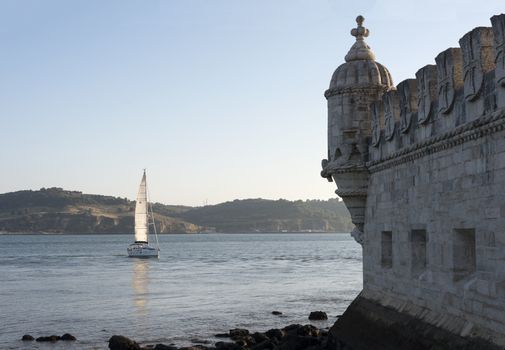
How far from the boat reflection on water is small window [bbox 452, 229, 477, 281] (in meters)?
29.1

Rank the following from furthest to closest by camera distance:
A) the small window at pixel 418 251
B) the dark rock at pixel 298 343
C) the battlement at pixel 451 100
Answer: the dark rock at pixel 298 343, the small window at pixel 418 251, the battlement at pixel 451 100

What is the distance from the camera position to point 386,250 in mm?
16594

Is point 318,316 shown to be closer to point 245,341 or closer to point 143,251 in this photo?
point 245,341

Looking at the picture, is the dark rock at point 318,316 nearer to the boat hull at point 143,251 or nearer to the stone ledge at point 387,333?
the stone ledge at point 387,333

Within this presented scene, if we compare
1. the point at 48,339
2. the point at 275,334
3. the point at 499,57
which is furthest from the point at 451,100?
the point at 48,339

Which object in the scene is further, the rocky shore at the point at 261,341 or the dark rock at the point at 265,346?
the dark rock at the point at 265,346

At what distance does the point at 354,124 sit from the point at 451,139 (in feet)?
20.2

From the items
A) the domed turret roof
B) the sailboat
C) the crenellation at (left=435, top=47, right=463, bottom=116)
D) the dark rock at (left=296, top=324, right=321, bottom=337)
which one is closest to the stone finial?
the domed turret roof

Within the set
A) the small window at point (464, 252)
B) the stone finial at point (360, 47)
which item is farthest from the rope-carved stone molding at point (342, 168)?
the small window at point (464, 252)

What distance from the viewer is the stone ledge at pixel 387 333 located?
12070mm

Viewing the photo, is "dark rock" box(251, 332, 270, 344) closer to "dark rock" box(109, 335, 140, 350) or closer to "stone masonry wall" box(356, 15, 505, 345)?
"dark rock" box(109, 335, 140, 350)

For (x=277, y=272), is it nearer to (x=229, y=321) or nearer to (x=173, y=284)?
(x=173, y=284)

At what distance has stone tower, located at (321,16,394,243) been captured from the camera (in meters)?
18.1

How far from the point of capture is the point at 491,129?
35.3ft
